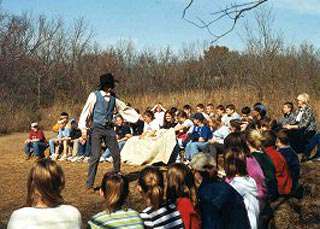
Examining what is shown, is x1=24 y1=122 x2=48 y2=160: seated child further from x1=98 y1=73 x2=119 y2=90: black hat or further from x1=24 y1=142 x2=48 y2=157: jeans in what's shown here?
x1=98 y1=73 x2=119 y2=90: black hat

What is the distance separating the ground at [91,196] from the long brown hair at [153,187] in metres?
2.69

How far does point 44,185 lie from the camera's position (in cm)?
316

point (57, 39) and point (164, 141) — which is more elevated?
point (57, 39)

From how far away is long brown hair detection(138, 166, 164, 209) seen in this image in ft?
13.2

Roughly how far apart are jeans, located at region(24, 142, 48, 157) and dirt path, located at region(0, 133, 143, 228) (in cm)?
26

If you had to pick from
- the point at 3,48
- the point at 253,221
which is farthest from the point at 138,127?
the point at 3,48

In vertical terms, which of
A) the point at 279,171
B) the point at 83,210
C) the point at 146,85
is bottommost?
the point at 83,210

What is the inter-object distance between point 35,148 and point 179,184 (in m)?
9.35

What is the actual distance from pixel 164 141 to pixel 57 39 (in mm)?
18232

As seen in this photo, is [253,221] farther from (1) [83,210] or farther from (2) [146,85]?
(2) [146,85]

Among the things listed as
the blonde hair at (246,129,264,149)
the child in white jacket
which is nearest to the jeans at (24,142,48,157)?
the blonde hair at (246,129,264,149)

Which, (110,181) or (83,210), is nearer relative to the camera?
(110,181)

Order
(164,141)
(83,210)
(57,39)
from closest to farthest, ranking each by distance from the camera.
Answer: (83,210)
(164,141)
(57,39)

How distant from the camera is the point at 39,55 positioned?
2661 cm
